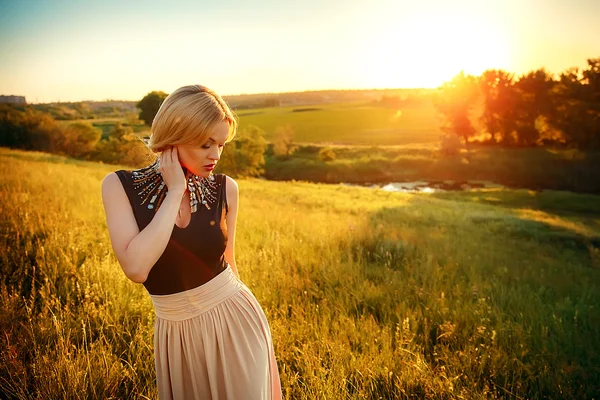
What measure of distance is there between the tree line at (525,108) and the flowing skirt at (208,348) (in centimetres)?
5903

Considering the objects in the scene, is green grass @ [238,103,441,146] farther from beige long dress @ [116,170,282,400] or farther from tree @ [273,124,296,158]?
beige long dress @ [116,170,282,400]

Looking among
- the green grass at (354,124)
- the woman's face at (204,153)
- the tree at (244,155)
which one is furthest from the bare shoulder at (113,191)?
the green grass at (354,124)

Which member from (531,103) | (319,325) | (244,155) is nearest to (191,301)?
(319,325)

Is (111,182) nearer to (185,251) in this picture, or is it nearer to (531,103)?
(185,251)

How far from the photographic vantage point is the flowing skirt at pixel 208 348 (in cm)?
207

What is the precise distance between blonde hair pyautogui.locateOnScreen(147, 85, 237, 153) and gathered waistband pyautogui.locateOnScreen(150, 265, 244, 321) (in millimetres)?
809

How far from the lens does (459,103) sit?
63250mm

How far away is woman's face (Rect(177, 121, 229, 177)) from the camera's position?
6.87 feet

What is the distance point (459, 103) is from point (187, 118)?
68.9 m

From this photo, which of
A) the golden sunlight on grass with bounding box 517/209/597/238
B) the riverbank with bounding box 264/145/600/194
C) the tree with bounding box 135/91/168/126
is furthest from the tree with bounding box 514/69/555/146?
the tree with bounding box 135/91/168/126

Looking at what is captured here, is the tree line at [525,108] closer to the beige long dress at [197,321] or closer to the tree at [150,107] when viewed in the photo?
the tree at [150,107]

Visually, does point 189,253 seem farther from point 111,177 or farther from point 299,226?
point 299,226

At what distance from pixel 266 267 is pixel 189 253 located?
3.21 m

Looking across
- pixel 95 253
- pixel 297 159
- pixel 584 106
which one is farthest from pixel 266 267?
pixel 297 159
